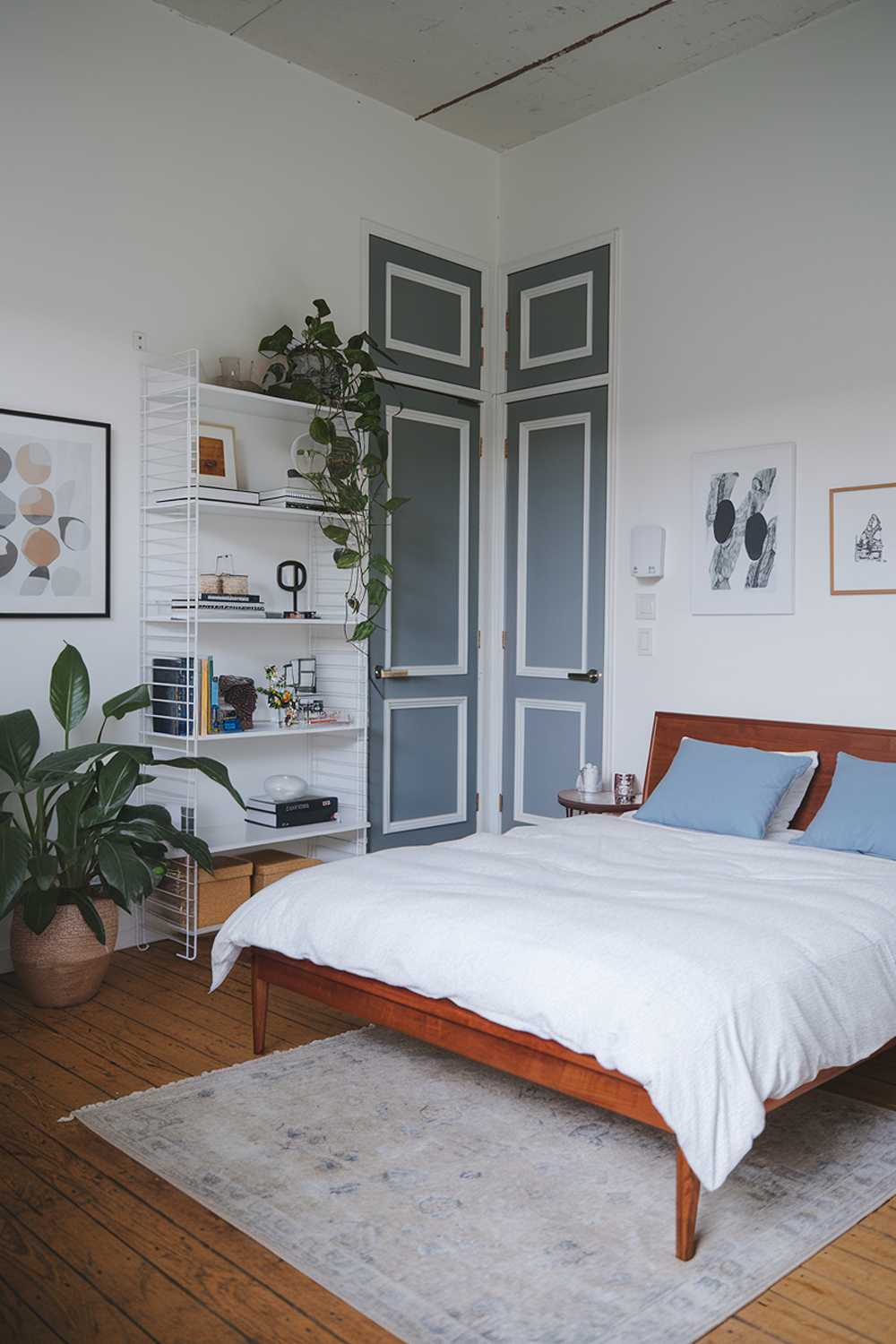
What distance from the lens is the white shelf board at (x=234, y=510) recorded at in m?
4.29

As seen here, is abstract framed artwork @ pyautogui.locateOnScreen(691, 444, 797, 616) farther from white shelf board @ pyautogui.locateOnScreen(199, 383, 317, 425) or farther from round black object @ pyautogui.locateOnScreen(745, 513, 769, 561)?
white shelf board @ pyautogui.locateOnScreen(199, 383, 317, 425)

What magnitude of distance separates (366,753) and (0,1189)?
2.74 m

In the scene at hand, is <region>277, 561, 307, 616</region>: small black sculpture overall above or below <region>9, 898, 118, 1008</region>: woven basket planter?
above

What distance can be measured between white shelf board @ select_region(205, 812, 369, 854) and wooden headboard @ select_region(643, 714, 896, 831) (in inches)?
50.4

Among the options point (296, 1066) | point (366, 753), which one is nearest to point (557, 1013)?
point (296, 1066)

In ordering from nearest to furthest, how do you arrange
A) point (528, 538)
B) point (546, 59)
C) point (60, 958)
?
1. point (60, 958)
2. point (546, 59)
3. point (528, 538)

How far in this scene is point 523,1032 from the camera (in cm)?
258

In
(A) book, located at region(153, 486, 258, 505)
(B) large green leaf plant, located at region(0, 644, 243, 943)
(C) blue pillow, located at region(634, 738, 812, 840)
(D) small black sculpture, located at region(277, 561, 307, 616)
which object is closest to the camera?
(B) large green leaf plant, located at region(0, 644, 243, 943)

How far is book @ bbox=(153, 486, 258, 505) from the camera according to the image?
425 cm

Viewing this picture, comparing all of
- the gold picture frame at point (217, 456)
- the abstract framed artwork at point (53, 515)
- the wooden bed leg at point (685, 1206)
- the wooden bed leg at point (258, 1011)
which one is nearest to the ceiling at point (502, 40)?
the gold picture frame at point (217, 456)

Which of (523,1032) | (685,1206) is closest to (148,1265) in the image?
(523,1032)

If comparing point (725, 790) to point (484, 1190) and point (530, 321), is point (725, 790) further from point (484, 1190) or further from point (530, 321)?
point (530, 321)

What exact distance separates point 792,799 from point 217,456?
8.30 feet

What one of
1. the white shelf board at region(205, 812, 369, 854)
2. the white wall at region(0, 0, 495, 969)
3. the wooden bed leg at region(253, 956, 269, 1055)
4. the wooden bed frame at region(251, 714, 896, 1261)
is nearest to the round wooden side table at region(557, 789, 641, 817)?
the wooden bed frame at region(251, 714, 896, 1261)
